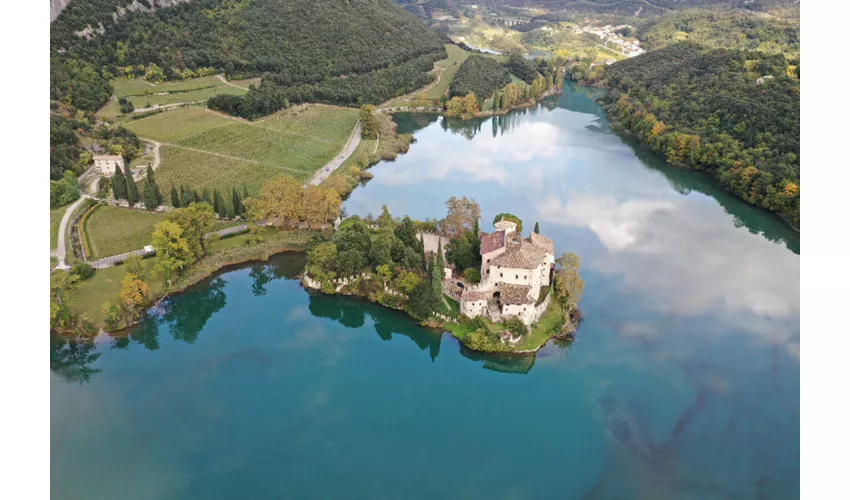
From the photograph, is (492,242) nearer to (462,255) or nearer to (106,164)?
(462,255)

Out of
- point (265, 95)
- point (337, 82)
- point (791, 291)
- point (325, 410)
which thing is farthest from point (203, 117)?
point (791, 291)

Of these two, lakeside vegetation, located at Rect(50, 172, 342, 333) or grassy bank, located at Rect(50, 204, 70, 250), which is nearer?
lakeside vegetation, located at Rect(50, 172, 342, 333)

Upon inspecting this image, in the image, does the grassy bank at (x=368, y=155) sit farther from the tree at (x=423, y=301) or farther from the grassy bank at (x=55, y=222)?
the grassy bank at (x=55, y=222)

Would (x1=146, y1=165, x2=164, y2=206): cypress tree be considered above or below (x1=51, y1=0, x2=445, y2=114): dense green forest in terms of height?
below

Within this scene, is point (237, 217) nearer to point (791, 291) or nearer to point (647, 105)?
point (791, 291)

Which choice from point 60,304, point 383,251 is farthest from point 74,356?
point 383,251

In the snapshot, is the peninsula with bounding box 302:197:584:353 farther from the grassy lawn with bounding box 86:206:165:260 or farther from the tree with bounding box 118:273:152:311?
the grassy lawn with bounding box 86:206:165:260

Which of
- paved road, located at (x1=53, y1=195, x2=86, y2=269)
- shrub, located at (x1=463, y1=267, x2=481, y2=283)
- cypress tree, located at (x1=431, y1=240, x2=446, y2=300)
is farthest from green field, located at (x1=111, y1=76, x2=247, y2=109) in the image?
shrub, located at (x1=463, y1=267, x2=481, y2=283)
